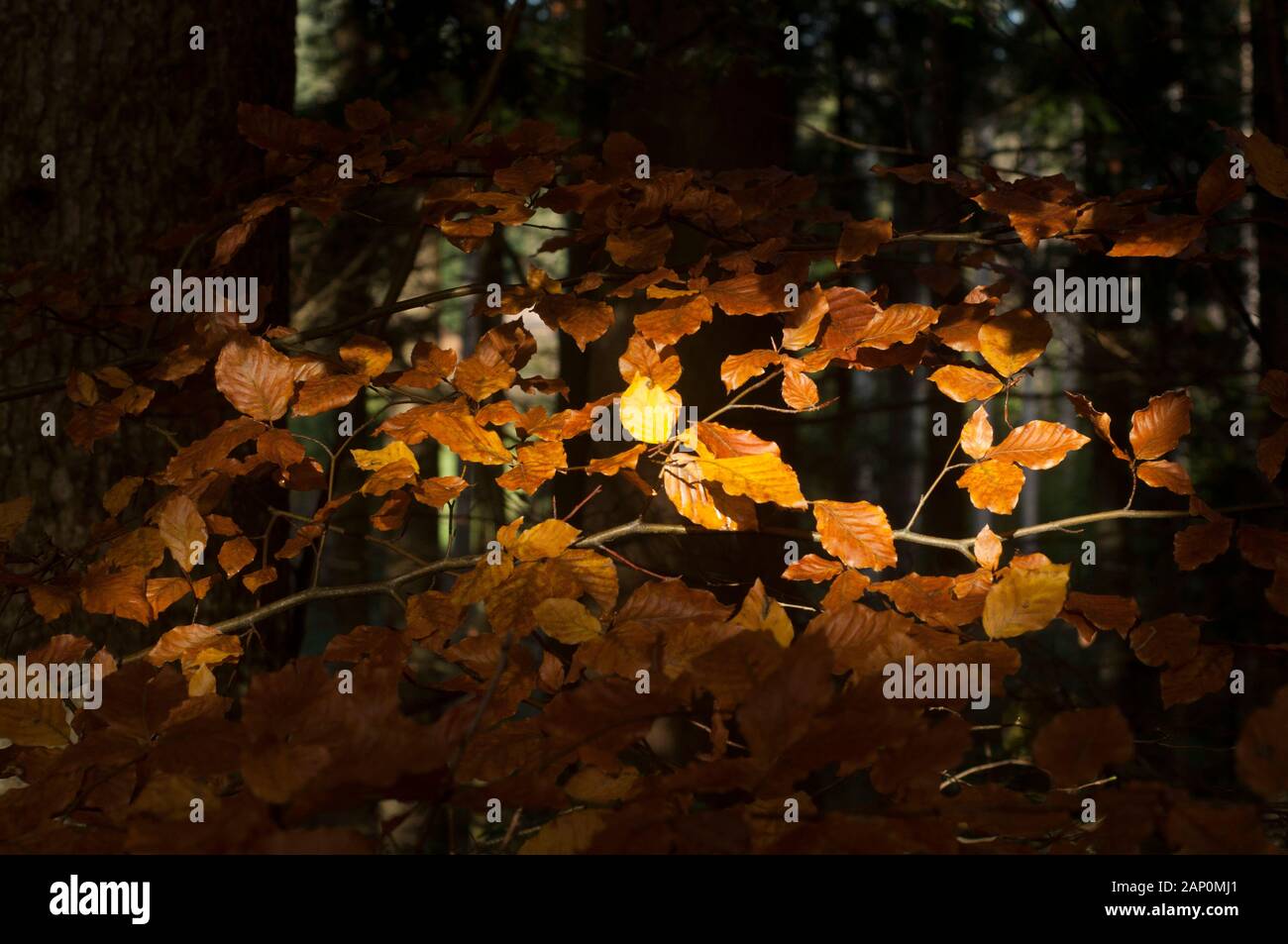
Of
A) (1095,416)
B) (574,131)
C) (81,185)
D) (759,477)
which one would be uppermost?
(574,131)

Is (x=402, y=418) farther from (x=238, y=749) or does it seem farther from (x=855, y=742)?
(x=855, y=742)

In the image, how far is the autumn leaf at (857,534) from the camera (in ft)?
4.99

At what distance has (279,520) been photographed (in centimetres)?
239

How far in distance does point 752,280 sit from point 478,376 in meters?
0.48

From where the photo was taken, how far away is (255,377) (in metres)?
1.65

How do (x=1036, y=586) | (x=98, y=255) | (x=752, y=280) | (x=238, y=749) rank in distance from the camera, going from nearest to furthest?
(x=238, y=749) < (x=1036, y=586) < (x=752, y=280) < (x=98, y=255)

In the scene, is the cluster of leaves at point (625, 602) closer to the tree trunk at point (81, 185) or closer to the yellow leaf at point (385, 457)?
the yellow leaf at point (385, 457)

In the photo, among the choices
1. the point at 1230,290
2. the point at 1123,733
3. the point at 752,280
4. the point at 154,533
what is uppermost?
the point at 1230,290

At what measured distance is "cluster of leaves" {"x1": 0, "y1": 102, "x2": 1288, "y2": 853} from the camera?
0.98 m

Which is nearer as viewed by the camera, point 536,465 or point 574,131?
point 536,465

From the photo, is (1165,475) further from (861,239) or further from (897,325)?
(861,239)

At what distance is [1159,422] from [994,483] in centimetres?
28

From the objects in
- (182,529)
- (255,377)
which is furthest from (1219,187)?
(182,529)
